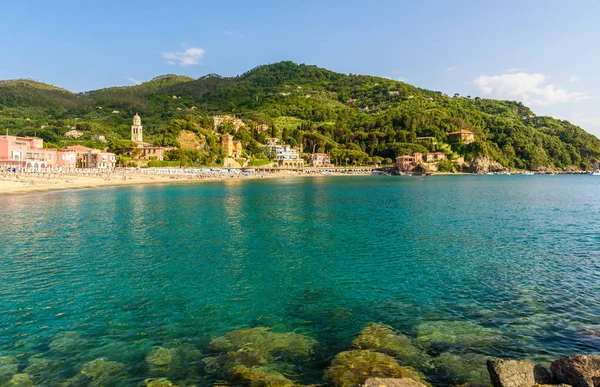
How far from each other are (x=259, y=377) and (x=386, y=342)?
321cm

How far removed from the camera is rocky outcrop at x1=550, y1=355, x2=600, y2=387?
5.75 metres

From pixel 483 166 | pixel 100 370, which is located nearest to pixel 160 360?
pixel 100 370

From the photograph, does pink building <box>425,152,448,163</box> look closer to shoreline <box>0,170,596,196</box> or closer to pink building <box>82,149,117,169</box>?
shoreline <box>0,170,596,196</box>

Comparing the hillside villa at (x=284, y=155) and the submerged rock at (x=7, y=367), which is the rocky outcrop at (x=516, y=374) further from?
the hillside villa at (x=284, y=155)

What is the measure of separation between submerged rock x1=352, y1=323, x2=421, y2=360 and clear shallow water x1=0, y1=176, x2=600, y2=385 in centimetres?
32

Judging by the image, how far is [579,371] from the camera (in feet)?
19.3

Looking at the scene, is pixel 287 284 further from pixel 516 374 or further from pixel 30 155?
pixel 30 155

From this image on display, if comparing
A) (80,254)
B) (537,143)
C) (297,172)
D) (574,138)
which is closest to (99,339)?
(80,254)

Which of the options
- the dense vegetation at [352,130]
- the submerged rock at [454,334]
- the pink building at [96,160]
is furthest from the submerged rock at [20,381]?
the dense vegetation at [352,130]

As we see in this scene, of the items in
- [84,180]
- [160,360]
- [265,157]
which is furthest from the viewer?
[265,157]

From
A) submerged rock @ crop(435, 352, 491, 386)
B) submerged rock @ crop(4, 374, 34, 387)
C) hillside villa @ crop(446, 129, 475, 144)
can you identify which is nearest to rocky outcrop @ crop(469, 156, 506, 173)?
hillside villa @ crop(446, 129, 475, 144)

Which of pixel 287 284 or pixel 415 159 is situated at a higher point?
pixel 415 159

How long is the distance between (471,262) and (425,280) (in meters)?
3.86

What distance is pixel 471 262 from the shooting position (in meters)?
15.8
